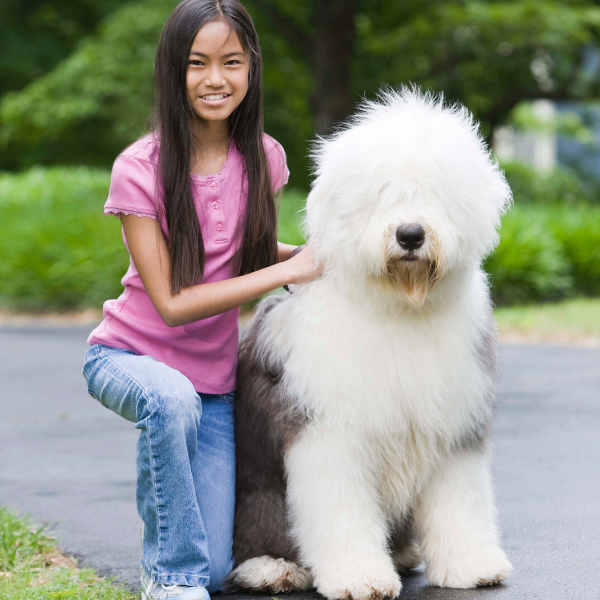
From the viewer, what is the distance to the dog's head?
8.83 feet

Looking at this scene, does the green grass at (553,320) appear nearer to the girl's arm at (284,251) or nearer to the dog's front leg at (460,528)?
the girl's arm at (284,251)

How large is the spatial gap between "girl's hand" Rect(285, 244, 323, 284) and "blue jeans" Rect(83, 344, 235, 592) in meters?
0.49

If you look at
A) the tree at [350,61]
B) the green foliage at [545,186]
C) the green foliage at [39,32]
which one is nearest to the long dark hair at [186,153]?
the tree at [350,61]

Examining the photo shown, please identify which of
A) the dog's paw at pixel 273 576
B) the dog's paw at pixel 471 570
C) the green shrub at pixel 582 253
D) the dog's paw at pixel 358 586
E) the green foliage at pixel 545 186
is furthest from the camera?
the green foliage at pixel 545 186

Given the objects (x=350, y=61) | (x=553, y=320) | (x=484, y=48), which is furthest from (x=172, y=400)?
(x=484, y=48)

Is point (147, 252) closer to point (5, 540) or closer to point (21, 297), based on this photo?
point (5, 540)

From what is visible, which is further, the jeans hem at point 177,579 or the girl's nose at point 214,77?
the girl's nose at point 214,77

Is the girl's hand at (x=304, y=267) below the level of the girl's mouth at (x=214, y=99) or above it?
below

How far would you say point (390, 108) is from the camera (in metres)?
2.96

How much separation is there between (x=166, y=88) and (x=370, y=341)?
1.09 meters

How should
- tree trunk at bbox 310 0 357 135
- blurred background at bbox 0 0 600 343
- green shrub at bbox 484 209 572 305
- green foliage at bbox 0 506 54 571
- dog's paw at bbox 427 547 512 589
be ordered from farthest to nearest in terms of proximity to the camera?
1. tree trunk at bbox 310 0 357 135
2. blurred background at bbox 0 0 600 343
3. green shrub at bbox 484 209 572 305
4. green foliage at bbox 0 506 54 571
5. dog's paw at bbox 427 547 512 589

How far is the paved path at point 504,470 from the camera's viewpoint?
339 cm

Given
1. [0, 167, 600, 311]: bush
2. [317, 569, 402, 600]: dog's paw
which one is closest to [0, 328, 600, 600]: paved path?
[317, 569, 402, 600]: dog's paw

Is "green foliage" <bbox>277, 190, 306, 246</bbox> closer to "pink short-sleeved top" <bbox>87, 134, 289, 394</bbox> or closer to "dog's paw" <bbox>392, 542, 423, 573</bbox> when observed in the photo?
"pink short-sleeved top" <bbox>87, 134, 289, 394</bbox>
